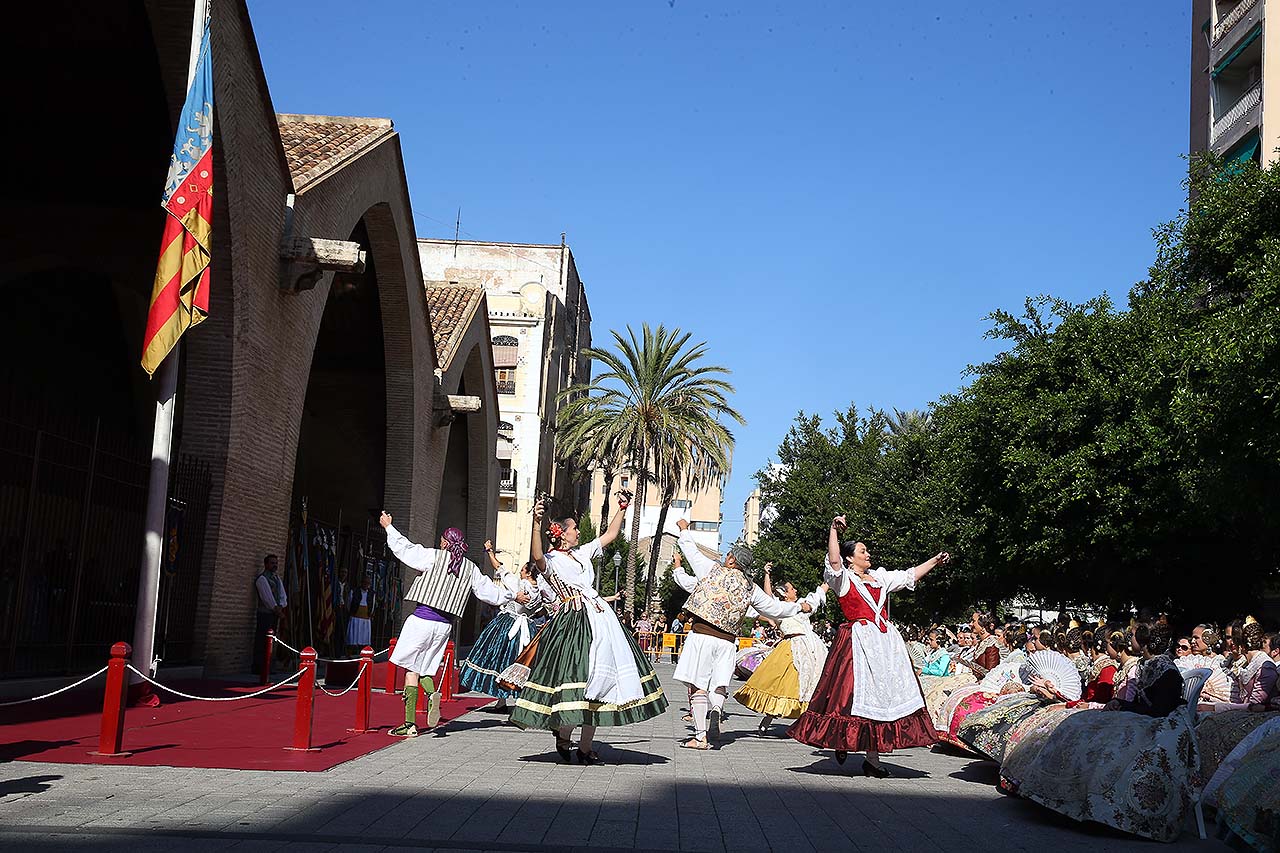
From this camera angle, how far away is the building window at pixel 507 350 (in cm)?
5891

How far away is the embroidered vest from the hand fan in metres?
3.78

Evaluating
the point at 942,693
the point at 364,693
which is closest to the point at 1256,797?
the point at 942,693

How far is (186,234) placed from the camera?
1438cm

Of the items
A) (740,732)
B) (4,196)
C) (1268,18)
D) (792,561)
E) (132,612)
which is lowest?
(740,732)

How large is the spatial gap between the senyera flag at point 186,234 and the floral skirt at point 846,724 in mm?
8187

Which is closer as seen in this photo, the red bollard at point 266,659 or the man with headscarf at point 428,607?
the man with headscarf at point 428,607

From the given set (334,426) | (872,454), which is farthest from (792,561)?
(334,426)

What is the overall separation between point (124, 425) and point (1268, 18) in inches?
1253

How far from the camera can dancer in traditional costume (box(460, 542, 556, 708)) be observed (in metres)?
15.5

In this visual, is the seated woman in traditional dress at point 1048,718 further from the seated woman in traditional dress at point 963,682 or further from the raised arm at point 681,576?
the raised arm at point 681,576

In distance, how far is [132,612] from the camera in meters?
Answer: 16.8

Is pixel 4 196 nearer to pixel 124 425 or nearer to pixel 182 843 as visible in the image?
pixel 124 425

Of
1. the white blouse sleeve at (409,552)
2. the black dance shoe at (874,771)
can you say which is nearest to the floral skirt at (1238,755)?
the black dance shoe at (874,771)

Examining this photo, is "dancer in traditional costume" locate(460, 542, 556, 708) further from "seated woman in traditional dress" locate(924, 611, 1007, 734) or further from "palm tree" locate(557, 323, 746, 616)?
"palm tree" locate(557, 323, 746, 616)
